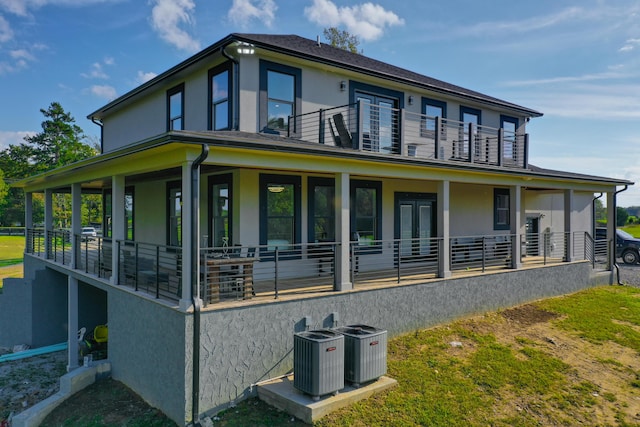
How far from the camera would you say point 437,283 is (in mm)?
10953

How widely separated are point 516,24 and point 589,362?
389 inches

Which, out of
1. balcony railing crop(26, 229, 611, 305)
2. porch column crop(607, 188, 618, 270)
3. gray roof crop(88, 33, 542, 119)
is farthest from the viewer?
porch column crop(607, 188, 618, 270)

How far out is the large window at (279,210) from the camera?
10.4 metres

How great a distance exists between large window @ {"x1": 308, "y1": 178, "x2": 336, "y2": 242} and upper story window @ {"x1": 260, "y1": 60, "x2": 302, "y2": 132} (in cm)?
162

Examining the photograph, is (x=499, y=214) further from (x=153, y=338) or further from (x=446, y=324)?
(x=153, y=338)

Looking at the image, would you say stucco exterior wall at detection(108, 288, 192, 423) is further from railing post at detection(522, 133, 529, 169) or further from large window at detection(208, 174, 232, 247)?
railing post at detection(522, 133, 529, 169)

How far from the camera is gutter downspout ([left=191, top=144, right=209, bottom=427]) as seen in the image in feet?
23.2

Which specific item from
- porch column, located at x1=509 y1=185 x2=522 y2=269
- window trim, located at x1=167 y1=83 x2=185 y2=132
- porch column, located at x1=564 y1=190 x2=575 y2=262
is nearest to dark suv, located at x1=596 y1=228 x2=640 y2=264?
porch column, located at x1=564 y1=190 x2=575 y2=262

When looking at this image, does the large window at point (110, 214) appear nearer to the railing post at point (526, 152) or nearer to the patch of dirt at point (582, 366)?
the patch of dirt at point (582, 366)

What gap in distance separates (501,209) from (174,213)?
12.5 m

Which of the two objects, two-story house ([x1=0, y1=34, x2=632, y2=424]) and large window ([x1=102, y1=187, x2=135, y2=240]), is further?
large window ([x1=102, y1=187, x2=135, y2=240])

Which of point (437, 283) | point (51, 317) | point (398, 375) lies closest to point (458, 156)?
point (437, 283)

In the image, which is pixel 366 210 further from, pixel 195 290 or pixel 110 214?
pixel 110 214

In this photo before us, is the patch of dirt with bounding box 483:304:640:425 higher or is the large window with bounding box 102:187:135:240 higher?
the large window with bounding box 102:187:135:240
